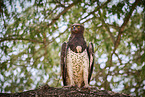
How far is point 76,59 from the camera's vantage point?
14.7ft

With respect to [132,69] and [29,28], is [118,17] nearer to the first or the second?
[132,69]

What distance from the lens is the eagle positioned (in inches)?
177

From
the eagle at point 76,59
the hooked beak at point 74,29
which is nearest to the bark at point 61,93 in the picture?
the eagle at point 76,59

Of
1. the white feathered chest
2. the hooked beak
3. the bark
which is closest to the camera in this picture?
the bark

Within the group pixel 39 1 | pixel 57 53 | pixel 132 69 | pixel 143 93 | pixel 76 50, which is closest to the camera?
pixel 76 50

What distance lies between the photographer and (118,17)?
514cm

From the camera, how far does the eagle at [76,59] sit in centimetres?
448

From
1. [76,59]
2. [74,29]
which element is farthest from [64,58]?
[74,29]

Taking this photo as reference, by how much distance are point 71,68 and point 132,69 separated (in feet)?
7.55

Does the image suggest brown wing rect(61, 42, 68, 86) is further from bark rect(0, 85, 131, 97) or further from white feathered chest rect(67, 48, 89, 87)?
bark rect(0, 85, 131, 97)

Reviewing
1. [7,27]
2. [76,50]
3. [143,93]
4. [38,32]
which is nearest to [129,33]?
[143,93]

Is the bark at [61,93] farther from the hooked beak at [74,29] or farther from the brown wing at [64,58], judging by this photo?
the hooked beak at [74,29]

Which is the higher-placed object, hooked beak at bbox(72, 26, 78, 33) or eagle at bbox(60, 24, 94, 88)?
hooked beak at bbox(72, 26, 78, 33)

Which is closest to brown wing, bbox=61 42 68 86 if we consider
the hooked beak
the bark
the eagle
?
the eagle
